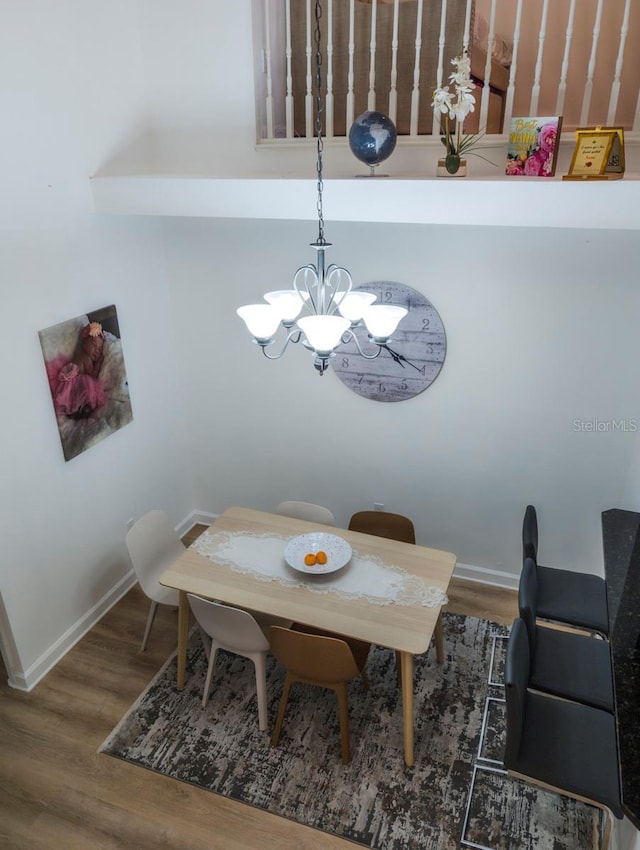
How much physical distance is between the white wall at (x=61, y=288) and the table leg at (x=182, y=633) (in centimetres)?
85

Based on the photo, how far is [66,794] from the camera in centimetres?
314

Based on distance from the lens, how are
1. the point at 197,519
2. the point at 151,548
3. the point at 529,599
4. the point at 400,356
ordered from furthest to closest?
the point at 197,519
the point at 400,356
the point at 151,548
the point at 529,599

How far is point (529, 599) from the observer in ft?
10.2

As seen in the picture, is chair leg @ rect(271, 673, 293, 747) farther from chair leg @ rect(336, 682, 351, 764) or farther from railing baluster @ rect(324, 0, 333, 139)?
railing baluster @ rect(324, 0, 333, 139)

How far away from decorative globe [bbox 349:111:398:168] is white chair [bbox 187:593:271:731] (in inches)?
92.0

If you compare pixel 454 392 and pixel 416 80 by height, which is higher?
pixel 416 80

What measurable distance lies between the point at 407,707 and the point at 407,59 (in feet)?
11.8

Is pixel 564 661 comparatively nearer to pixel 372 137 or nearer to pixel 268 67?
pixel 372 137

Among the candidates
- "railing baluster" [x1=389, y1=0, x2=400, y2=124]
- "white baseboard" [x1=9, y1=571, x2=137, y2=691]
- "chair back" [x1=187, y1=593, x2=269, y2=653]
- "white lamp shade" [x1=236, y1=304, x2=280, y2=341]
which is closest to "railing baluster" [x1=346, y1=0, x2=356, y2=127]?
"railing baluster" [x1=389, y1=0, x2=400, y2=124]

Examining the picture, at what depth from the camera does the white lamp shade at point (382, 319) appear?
8.07 ft

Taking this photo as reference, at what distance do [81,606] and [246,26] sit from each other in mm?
3679

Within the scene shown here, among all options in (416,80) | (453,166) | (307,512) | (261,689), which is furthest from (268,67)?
(261,689)

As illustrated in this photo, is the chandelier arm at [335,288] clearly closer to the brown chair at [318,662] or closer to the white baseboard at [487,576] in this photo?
the brown chair at [318,662]

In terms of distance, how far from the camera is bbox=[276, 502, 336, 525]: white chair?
4.05 meters
